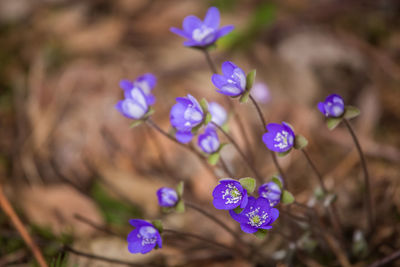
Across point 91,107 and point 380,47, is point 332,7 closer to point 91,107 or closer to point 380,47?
point 380,47

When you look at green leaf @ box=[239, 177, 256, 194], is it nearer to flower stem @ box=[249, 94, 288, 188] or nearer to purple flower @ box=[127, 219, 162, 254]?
flower stem @ box=[249, 94, 288, 188]

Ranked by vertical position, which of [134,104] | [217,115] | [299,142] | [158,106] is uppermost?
[158,106]

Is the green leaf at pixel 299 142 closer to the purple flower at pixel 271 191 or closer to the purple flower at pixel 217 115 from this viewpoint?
the purple flower at pixel 271 191

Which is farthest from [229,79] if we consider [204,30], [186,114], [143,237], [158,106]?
[158,106]

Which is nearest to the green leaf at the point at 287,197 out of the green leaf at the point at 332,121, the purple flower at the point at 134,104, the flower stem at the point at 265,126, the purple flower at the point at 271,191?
the purple flower at the point at 271,191

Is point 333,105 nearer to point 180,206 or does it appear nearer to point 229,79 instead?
point 229,79
